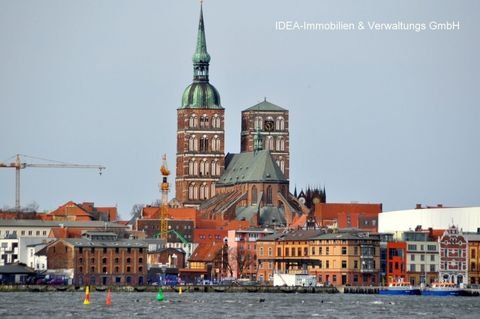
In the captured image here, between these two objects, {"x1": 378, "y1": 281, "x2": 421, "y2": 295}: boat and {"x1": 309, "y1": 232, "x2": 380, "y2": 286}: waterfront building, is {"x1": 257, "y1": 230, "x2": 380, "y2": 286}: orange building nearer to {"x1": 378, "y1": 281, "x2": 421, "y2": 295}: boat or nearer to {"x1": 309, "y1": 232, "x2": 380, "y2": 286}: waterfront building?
{"x1": 309, "y1": 232, "x2": 380, "y2": 286}: waterfront building

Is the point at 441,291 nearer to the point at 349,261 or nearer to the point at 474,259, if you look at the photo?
the point at 349,261

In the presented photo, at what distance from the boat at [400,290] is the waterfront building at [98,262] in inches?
1057

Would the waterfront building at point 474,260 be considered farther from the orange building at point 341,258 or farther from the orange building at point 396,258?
the orange building at point 341,258

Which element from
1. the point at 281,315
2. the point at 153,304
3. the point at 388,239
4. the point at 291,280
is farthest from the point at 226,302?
the point at 388,239

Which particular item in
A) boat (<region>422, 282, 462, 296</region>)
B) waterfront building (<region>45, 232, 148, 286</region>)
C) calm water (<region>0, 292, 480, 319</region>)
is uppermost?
waterfront building (<region>45, 232, 148, 286</region>)

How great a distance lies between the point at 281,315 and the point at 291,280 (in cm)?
5680

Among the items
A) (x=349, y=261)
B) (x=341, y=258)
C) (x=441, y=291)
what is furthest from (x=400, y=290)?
(x=341, y=258)

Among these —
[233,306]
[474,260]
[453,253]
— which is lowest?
[233,306]

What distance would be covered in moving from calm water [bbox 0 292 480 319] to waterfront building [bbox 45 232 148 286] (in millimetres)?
19539

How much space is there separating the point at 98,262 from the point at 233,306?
170ft

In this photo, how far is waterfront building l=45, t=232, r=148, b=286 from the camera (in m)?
191

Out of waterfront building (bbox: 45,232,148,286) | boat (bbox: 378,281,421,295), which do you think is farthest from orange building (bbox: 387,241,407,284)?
waterfront building (bbox: 45,232,148,286)

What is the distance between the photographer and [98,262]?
630 feet

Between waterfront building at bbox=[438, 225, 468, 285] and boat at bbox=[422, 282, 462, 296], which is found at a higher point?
waterfront building at bbox=[438, 225, 468, 285]
